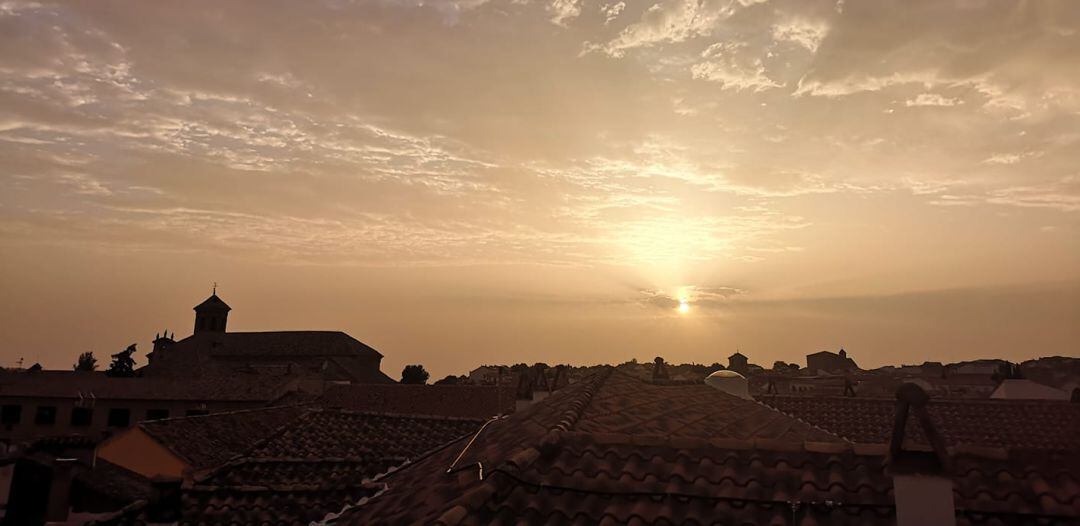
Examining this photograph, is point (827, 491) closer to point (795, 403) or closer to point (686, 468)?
point (686, 468)

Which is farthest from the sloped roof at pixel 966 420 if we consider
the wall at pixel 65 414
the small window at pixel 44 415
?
the small window at pixel 44 415

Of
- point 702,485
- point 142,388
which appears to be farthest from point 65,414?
point 702,485

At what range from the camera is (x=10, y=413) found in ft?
197

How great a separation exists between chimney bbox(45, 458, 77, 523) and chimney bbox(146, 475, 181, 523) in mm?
4586

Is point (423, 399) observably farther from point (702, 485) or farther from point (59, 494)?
point (702, 485)

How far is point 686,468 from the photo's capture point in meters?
5.99

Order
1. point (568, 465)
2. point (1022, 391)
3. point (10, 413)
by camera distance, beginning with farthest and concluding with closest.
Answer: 1. point (10, 413)
2. point (1022, 391)
3. point (568, 465)

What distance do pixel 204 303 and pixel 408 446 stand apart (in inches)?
3657

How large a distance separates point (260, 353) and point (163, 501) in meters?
82.1

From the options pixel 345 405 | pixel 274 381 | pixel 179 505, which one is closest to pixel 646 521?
pixel 179 505

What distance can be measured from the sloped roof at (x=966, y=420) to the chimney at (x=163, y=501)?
16564mm

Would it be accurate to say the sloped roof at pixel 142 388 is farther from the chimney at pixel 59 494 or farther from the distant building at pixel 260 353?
the chimney at pixel 59 494

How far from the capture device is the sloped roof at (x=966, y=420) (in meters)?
17.5

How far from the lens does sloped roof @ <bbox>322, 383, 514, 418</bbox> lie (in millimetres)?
43344
